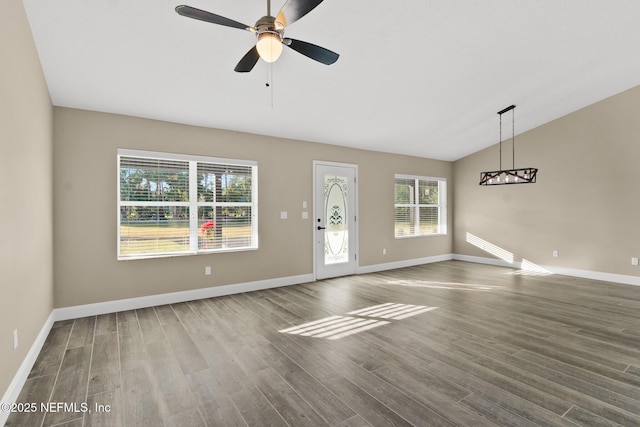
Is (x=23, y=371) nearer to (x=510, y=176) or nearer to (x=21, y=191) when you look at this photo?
(x=21, y=191)

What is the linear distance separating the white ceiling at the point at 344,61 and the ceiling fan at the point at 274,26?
2.09ft

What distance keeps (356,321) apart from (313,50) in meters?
2.90

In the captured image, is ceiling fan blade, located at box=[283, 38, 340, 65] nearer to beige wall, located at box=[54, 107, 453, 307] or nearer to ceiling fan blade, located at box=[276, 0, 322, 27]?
ceiling fan blade, located at box=[276, 0, 322, 27]

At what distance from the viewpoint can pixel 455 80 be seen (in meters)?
4.25

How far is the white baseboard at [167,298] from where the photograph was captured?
3.87 metres

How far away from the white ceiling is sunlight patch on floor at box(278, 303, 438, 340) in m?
2.93

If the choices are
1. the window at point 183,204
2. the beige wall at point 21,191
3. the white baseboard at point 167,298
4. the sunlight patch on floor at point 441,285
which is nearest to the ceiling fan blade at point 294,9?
the beige wall at point 21,191

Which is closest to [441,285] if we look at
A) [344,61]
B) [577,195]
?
[577,195]

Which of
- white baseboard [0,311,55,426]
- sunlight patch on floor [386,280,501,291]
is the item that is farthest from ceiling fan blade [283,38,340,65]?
sunlight patch on floor [386,280,501,291]

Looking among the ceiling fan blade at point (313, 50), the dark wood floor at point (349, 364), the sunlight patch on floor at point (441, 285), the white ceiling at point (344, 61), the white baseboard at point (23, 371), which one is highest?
the white ceiling at point (344, 61)

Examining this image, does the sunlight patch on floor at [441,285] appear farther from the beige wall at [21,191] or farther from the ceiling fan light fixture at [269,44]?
the beige wall at [21,191]

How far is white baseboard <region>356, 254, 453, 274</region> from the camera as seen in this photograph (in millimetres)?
6586

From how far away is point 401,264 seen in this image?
7.20 m

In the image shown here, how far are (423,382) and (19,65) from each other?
156 inches
